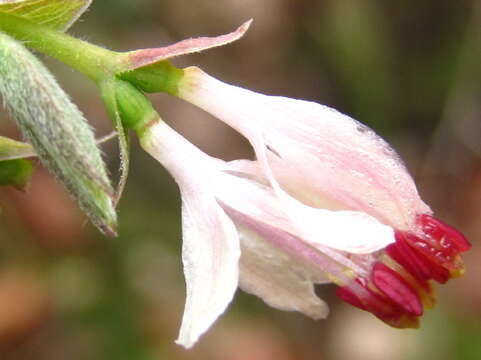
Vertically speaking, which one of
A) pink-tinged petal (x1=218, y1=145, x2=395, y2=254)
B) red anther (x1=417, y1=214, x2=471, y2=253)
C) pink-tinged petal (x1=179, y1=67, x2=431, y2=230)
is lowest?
red anther (x1=417, y1=214, x2=471, y2=253)

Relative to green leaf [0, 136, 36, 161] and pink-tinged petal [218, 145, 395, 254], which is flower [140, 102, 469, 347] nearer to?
pink-tinged petal [218, 145, 395, 254]

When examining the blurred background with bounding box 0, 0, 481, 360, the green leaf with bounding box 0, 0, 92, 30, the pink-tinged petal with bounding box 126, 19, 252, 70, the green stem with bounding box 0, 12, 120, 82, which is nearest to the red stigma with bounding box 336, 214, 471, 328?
the pink-tinged petal with bounding box 126, 19, 252, 70

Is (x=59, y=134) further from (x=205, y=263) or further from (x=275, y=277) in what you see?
(x=275, y=277)

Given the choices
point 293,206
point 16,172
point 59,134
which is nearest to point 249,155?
→ point 16,172

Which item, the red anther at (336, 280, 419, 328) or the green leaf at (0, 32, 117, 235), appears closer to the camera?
the green leaf at (0, 32, 117, 235)

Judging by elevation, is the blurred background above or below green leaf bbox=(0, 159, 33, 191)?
below

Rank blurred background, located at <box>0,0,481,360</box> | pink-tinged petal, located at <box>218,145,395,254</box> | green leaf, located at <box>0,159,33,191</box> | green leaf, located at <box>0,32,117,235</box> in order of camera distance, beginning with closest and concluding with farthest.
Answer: green leaf, located at <box>0,32,117,235</box> → pink-tinged petal, located at <box>218,145,395,254</box> → green leaf, located at <box>0,159,33,191</box> → blurred background, located at <box>0,0,481,360</box>

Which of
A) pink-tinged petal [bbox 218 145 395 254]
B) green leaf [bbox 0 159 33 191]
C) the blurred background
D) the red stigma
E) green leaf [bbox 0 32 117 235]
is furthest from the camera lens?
the blurred background

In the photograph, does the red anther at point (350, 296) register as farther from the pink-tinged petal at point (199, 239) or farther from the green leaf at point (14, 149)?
the green leaf at point (14, 149)
